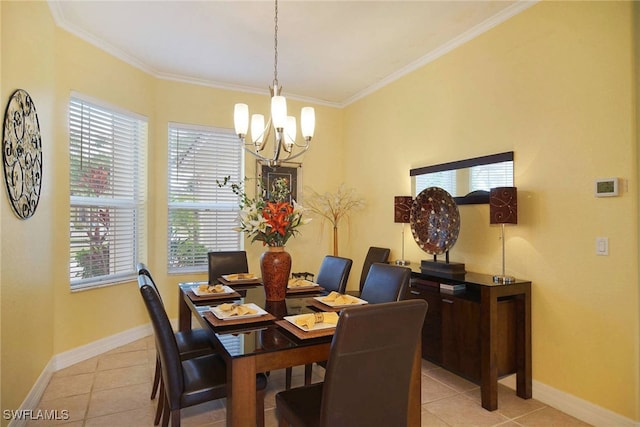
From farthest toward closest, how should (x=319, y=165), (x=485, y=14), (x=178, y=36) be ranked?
(x=319, y=165) < (x=178, y=36) < (x=485, y=14)

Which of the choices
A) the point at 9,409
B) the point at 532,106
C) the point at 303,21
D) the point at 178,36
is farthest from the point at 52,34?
the point at 532,106

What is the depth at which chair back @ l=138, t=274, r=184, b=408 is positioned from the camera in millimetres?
1770

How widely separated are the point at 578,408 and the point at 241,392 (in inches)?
92.0

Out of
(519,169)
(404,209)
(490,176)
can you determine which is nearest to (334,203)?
(404,209)

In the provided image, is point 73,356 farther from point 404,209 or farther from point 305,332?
point 404,209

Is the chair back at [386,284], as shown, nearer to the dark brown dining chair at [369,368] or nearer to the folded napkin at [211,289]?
the dark brown dining chair at [369,368]

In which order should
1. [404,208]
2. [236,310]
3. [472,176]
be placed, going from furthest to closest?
[404,208]
[472,176]
[236,310]

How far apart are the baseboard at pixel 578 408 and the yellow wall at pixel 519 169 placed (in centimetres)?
Result: 4

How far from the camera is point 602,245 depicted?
2334 mm

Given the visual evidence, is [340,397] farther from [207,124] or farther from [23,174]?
[207,124]

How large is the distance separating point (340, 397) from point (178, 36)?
336cm

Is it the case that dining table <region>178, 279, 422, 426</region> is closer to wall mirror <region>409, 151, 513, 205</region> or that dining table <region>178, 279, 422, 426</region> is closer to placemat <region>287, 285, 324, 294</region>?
placemat <region>287, 285, 324, 294</region>

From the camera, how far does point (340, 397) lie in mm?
1420

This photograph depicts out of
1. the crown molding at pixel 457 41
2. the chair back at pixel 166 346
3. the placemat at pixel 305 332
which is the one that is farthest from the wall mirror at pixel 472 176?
the chair back at pixel 166 346
